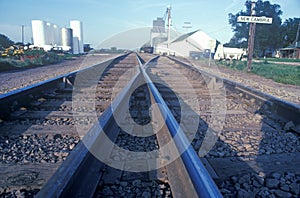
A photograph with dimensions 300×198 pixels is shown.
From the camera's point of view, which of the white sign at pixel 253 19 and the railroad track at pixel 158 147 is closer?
the railroad track at pixel 158 147

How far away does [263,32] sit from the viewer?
2238 inches

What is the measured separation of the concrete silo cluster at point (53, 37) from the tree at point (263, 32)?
38193 millimetres

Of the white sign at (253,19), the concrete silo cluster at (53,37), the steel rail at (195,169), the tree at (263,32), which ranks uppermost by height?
the tree at (263,32)

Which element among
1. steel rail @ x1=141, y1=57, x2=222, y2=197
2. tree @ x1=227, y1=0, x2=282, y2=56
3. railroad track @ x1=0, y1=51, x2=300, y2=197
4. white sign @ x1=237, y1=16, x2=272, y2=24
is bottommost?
railroad track @ x1=0, y1=51, x2=300, y2=197

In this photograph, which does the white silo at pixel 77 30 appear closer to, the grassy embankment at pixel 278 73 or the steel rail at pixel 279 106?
the grassy embankment at pixel 278 73

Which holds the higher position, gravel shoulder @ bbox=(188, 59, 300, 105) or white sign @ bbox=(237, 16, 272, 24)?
white sign @ bbox=(237, 16, 272, 24)

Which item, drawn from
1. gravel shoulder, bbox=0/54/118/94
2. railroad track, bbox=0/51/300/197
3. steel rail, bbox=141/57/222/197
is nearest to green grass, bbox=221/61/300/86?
railroad track, bbox=0/51/300/197

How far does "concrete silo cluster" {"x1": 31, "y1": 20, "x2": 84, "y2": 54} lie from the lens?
31964 millimetres

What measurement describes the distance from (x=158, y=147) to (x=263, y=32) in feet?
208

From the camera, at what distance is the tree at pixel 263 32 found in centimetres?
5688

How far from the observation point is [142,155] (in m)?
1.91

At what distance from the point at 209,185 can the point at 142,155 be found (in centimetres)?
84

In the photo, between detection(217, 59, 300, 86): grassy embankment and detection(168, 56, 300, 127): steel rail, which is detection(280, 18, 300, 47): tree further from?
detection(168, 56, 300, 127): steel rail

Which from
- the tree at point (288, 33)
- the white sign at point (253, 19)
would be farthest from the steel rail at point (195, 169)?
the tree at point (288, 33)
